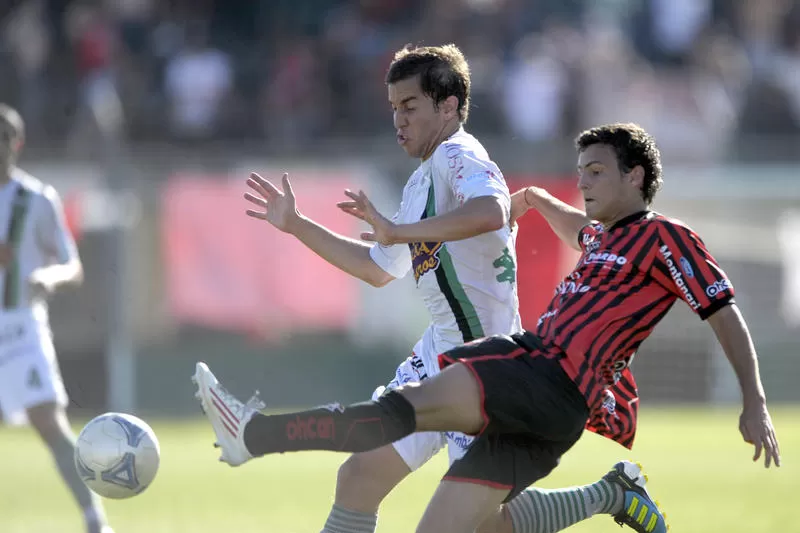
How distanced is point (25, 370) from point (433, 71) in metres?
3.61

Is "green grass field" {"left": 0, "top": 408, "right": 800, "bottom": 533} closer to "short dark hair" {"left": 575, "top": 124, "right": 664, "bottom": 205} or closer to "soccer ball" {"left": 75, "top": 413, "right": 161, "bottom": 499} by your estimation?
"soccer ball" {"left": 75, "top": 413, "right": 161, "bottom": 499}

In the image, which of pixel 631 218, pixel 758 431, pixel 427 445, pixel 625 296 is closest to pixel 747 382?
pixel 758 431

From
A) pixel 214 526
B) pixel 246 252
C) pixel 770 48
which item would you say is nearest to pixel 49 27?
pixel 246 252

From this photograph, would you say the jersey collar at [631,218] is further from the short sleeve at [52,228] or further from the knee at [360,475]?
the short sleeve at [52,228]

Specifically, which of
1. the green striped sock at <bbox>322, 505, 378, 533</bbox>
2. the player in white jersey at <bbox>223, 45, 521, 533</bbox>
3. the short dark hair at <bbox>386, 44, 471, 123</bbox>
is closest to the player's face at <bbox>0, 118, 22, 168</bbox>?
the player in white jersey at <bbox>223, 45, 521, 533</bbox>

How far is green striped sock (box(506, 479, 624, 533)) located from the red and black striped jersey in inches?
35.2

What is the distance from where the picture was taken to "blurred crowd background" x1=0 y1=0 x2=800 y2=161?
57.7 feet

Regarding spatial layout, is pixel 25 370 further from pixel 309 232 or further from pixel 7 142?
pixel 309 232

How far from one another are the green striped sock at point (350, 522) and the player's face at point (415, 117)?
5.57ft

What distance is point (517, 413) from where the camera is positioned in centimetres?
541

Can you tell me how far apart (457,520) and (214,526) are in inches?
143

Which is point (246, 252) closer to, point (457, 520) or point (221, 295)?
point (221, 295)

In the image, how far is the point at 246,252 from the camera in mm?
15125

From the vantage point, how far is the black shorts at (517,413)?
5.41m
